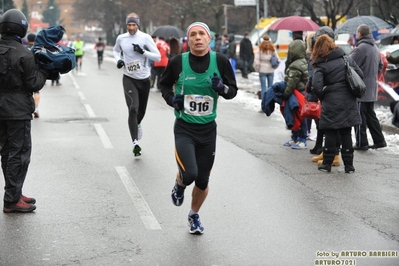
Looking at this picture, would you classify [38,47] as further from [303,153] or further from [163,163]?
[303,153]

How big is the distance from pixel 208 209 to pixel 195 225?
1.04 metres

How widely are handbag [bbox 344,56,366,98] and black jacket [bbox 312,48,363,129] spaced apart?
0.08 m

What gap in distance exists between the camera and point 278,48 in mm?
33000

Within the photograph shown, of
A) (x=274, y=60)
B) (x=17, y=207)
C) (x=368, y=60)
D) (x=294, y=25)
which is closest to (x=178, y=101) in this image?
(x=17, y=207)

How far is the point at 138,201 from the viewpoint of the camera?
26.6 ft

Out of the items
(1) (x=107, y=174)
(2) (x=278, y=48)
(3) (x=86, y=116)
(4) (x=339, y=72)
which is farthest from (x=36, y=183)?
(2) (x=278, y=48)

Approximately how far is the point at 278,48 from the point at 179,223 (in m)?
26.5

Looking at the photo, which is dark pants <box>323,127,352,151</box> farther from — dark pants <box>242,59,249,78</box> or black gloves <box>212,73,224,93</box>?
dark pants <box>242,59,249,78</box>

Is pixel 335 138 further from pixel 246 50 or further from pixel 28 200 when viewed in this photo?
pixel 246 50

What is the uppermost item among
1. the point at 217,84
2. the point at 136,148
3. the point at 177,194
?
the point at 217,84

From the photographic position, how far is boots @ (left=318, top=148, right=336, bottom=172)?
33.1ft

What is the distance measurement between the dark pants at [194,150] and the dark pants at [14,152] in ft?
5.96

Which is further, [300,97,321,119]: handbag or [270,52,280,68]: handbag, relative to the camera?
[270,52,280,68]: handbag

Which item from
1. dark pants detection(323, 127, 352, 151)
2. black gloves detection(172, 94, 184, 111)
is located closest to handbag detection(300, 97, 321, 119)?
dark pants detection(323, 127, 352, 151)
